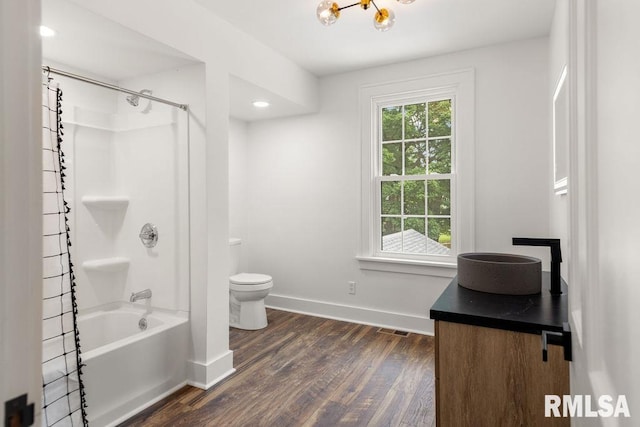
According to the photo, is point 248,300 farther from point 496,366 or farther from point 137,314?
point 496,366

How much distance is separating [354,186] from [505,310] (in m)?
2.30

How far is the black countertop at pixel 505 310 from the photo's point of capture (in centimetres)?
128

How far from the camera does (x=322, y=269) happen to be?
3793mm

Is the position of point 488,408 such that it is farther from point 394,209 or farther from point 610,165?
point 394,209

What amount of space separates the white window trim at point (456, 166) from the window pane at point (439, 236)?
63 mm

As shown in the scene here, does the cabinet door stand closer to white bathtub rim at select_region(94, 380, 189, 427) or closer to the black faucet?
the black faucet

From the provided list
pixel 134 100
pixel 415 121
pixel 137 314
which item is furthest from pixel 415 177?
pixel 137 314

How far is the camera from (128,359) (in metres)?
2.10

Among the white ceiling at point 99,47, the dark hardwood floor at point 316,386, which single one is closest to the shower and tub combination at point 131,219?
the white ceiling at point 99,47

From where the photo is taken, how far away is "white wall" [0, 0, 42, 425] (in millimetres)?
579

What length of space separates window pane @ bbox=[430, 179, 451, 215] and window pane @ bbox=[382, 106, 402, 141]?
1.87 ft

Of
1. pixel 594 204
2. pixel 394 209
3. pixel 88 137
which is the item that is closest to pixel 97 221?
pixel 88 137

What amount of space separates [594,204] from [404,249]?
2.88m

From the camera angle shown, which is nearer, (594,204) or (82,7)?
(594,204)
